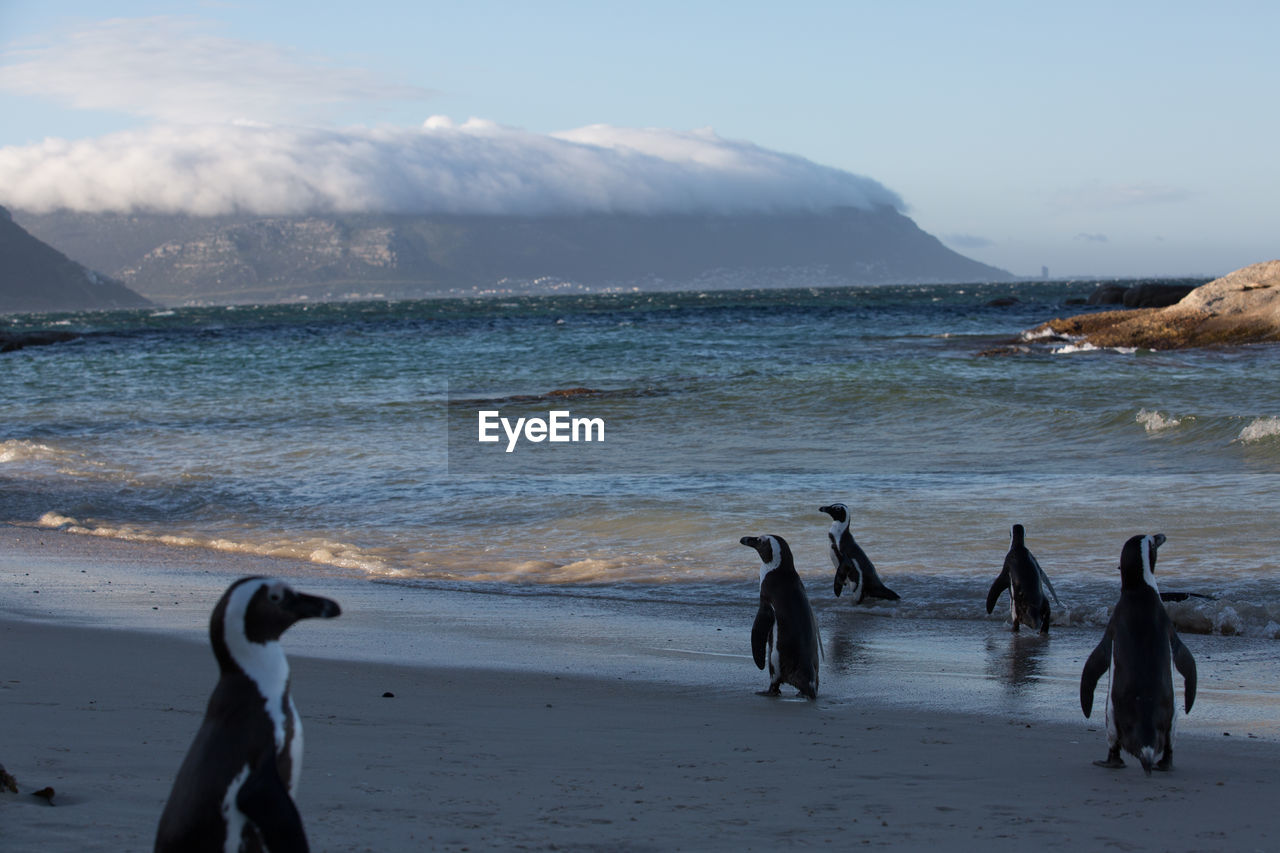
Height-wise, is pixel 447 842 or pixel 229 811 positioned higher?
pixel 229 811

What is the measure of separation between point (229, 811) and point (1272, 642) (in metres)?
5.07

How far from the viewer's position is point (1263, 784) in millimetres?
3369

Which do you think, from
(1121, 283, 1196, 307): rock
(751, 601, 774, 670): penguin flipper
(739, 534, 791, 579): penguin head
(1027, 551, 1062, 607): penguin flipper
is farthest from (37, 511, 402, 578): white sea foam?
(1121, 283, 1196, 307): rock

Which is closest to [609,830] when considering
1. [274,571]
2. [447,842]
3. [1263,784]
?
[447,842]

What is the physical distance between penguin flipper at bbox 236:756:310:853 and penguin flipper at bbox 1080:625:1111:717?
2.79 meters

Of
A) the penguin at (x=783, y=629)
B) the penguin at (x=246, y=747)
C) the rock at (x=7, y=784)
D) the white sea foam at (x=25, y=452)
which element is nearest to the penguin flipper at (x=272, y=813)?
the penguin at (x=246, y=747)

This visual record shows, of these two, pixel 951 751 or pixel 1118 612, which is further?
pixel 1118 612

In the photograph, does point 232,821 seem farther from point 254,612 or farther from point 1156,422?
point 1156,422

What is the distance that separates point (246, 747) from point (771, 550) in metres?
3.21

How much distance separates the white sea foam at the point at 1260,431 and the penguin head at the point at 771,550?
27.0 feet

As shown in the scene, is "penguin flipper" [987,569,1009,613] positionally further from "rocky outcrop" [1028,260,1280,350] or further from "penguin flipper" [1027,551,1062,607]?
"rocky outcrop" [1028,260,1280,350]

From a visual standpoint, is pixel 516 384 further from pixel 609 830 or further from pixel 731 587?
pixel 609 830

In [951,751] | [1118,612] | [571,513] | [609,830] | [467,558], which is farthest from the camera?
[571,513]

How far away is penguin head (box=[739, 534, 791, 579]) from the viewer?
5.08 metres
